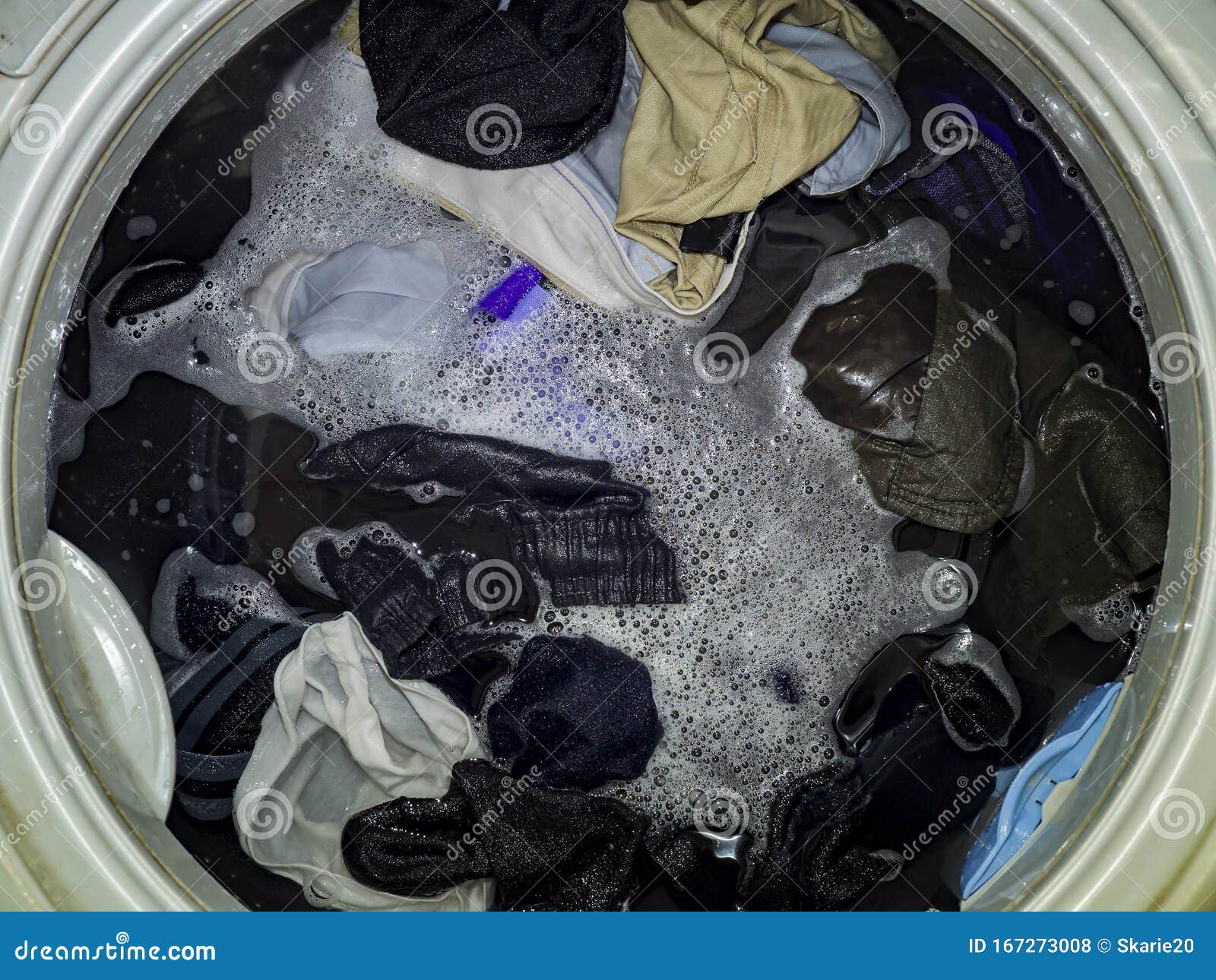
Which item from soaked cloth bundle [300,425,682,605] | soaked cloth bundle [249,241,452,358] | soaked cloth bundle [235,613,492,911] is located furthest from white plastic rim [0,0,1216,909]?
soaked cloth bundle [300,425,682,605]

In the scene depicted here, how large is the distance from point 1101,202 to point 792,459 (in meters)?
0.47

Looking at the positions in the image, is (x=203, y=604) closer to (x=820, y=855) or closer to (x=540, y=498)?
(x=540, y=498)

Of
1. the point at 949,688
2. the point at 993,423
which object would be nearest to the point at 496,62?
the point at 993,423

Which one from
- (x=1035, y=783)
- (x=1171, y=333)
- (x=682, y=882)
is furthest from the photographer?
(x=682, y=882)

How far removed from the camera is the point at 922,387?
109 centimetres

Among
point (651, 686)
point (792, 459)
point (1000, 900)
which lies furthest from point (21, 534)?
point (1000, 900)

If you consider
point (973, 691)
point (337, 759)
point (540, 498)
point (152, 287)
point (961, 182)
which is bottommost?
point (337, 759)

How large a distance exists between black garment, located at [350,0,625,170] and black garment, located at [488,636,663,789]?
2.21 ft

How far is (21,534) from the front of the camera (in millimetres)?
822

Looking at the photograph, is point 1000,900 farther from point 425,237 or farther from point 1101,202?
point 425,237

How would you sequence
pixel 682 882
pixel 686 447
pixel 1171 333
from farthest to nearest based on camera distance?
pixel 686 447, pixel 682 882, pixel 1171 333

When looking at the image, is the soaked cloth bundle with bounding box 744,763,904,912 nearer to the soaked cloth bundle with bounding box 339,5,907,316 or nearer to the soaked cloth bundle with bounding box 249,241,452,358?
the soaked cloth bundle with bounding box 339,5,907,316

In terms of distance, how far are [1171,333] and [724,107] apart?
21.4 inches

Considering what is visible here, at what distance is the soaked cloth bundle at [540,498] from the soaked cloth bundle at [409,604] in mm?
82
